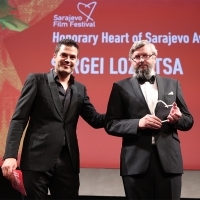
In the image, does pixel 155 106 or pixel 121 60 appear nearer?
pixel 155 106

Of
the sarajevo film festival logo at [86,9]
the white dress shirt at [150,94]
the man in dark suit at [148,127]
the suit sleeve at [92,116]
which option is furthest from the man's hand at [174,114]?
the sarajevo film festival logo at [86,9]

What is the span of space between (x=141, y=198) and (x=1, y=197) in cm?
213

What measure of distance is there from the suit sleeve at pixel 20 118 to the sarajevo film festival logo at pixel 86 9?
4.78 feet

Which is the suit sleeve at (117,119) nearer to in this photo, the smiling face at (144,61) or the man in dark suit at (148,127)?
the man in dark suit at (148,127)

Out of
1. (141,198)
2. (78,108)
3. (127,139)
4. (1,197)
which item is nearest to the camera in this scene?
(141,198)

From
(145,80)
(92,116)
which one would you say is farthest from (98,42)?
(145,80)

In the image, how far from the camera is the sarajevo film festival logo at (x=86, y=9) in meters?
3.57

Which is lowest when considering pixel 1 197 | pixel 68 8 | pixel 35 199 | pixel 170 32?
pixel 1 197

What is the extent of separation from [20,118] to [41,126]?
13cm

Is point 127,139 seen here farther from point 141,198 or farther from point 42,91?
point 42,91

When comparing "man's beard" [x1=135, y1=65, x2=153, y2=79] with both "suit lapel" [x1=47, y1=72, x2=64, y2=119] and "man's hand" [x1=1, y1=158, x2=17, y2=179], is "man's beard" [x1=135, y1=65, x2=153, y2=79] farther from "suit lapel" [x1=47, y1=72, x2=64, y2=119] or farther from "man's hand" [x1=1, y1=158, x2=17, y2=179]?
"man's hand" [x1=1, y1=158, x2=17, y2=179]

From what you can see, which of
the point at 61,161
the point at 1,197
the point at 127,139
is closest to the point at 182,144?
the point at 127,139

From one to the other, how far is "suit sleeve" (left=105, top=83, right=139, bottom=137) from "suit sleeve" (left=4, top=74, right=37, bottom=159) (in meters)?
0.48

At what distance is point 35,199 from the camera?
85.2 inches
